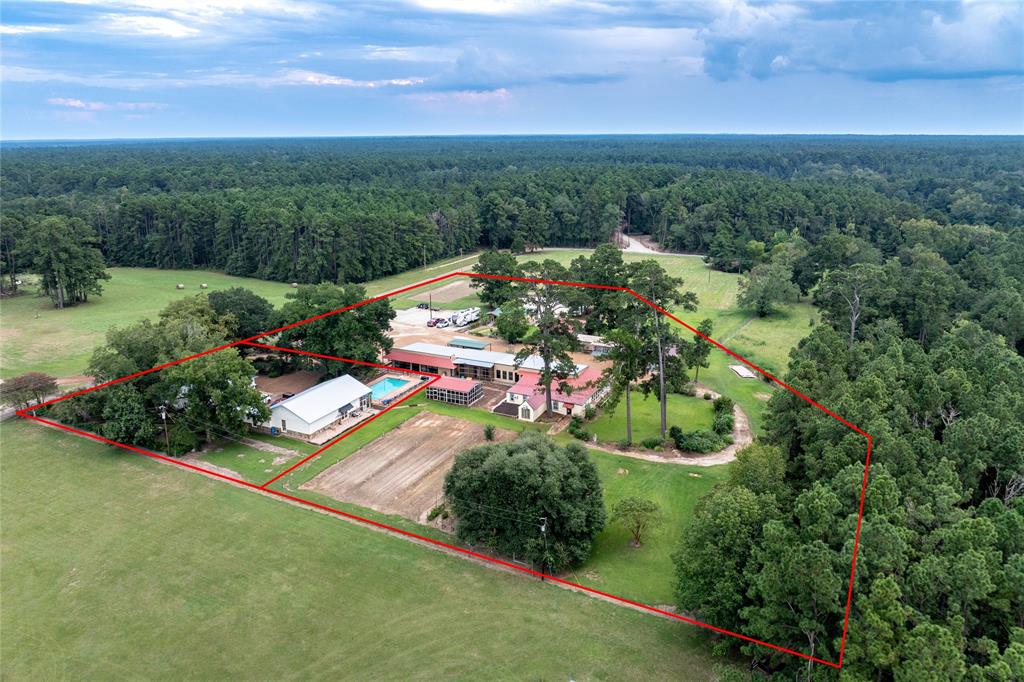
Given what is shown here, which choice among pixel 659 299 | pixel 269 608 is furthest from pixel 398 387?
pixel 269 608

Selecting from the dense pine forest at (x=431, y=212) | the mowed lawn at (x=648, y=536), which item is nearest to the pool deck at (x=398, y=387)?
the mowed lawn at (x=648, y=536)

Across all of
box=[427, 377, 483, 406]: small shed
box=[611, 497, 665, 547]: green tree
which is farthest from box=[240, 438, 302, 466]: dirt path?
box=[611, 497, 665, 547]: green tree

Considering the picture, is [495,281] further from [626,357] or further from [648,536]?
[648,536]

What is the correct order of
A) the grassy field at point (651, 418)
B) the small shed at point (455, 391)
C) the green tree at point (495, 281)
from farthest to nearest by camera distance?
the green tree at point (495, 281), the small shed at point (455, 391), the grassy field at point (651, 418)

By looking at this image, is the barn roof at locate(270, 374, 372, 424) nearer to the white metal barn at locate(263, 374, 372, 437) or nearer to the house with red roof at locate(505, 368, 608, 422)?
the white metal barn at locate(263, 374, 372, 437)

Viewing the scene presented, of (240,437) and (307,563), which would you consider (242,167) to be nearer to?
(240,437)

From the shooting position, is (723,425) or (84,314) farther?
(84,314)

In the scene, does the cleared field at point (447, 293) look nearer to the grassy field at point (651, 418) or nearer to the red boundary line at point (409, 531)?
the red boundary line at point (409, 531)
